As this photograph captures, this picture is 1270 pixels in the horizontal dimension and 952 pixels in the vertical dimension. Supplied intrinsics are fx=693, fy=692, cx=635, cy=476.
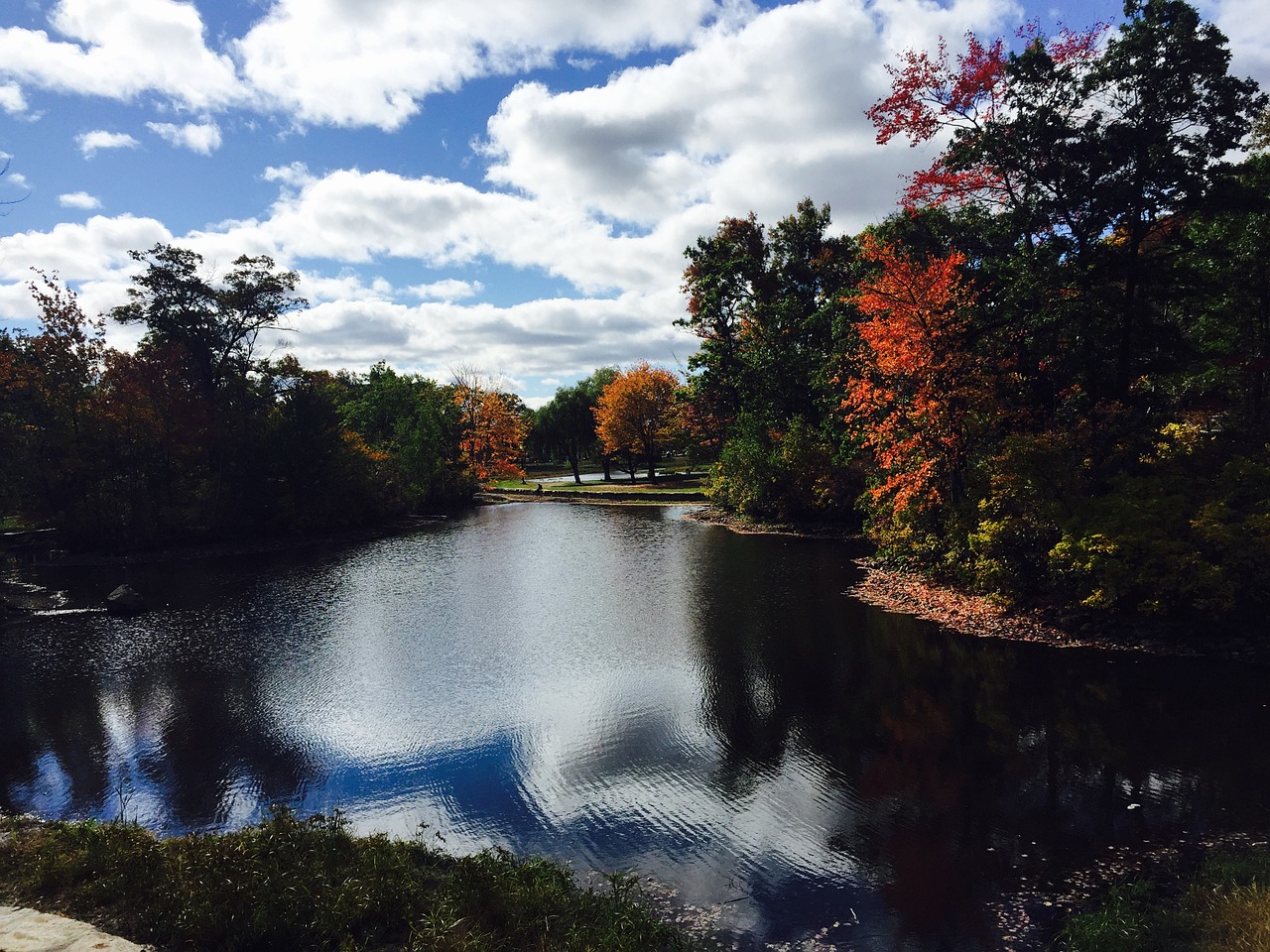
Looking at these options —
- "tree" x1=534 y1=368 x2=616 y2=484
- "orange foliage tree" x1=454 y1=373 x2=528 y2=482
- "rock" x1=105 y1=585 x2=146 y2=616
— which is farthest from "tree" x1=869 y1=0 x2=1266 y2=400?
"tree" x1=534 y1=368 x2=616 y2=484

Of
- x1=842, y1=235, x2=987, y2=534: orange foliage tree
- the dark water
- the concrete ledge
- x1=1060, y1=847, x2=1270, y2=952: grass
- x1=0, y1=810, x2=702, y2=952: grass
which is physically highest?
x1=842, y1=235, x2=987, y2=534: orange foliage tree

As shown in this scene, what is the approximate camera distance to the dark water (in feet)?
28.7

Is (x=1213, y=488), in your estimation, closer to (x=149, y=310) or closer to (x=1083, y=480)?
(x=1083, y=480)

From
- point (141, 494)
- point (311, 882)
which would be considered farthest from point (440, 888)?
point (141, 494)

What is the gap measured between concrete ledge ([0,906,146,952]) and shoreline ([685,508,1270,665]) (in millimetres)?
17655

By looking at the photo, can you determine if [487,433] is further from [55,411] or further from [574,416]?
[55,411]

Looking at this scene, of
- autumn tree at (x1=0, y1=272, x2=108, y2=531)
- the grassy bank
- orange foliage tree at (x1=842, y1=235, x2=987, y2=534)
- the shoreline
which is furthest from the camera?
the grassy bank

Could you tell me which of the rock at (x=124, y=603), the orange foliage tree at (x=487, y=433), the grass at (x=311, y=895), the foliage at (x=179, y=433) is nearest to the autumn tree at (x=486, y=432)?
the orange foliage tree at (x=487, y=433)

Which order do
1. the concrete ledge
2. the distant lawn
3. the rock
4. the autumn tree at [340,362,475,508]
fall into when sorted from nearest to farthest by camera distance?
the concrete ledge < the rock < the autumn tree at [340,362,475,508] < the distant lawn

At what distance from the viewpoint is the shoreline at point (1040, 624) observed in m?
15.2

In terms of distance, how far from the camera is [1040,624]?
1742 cm

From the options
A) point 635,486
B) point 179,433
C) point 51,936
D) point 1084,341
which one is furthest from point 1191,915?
point 635,486

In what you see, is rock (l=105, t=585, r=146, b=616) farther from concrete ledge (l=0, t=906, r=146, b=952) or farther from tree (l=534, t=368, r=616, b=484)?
tree (l=534, t=368, r=616, b=484)

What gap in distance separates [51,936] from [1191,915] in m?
10.6
